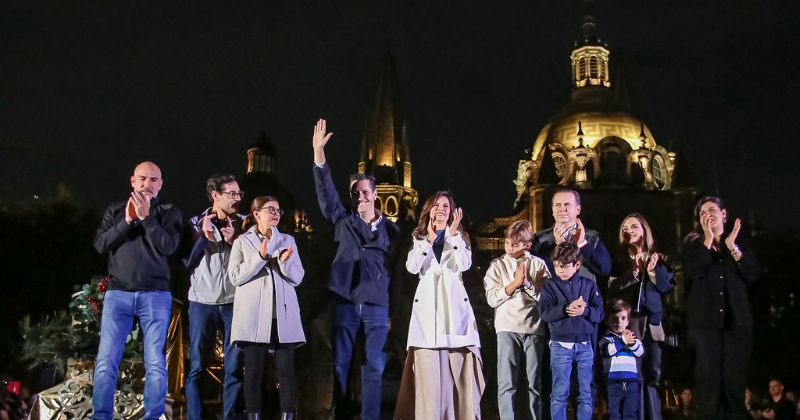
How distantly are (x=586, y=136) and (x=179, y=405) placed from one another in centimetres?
5729

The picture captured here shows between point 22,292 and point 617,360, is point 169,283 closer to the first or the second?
point 617,360

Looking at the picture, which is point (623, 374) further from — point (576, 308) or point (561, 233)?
point (561, 233)

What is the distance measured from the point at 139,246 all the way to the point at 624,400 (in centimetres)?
461

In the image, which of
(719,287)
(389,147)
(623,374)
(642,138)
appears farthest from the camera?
(389,147)

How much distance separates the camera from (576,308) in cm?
664

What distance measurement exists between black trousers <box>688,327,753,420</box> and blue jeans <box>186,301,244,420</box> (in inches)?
164

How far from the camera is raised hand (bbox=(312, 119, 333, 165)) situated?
7266 mm

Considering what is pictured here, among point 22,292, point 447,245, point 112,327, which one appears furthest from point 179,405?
point 22,292

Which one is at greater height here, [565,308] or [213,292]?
[213,292]

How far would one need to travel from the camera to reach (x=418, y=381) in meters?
6.58

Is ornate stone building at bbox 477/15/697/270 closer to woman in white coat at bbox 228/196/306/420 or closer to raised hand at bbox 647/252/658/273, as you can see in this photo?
raised hand at bbox 647/252/658/273

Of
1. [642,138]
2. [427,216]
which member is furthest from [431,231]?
[642,138]

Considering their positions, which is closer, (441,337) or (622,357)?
(441,337)

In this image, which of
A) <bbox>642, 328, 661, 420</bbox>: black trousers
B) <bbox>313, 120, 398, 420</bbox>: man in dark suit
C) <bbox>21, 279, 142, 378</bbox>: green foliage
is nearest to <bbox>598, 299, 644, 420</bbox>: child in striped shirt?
<bbox>642, 328, 661, 420</bbox>: black trousers
